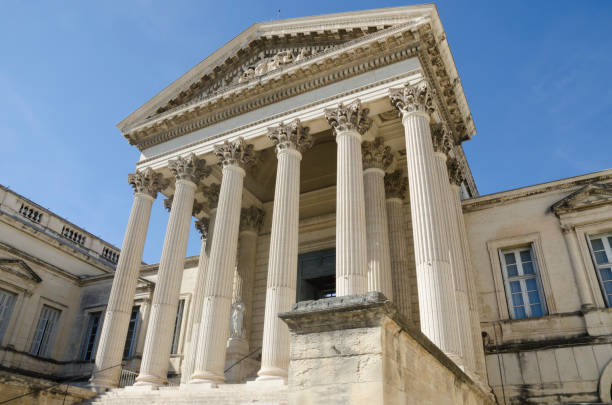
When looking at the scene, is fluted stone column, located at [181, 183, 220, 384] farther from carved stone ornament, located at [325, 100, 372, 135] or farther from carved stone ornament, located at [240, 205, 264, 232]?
carved stone ornament, located at [325, 100, 372, 135]

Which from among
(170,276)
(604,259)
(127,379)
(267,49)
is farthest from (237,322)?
(604,259)

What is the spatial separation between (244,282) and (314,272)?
2857mm

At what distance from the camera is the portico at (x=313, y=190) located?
13109mm

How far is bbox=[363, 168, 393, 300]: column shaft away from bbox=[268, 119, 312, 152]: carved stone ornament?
2411mm

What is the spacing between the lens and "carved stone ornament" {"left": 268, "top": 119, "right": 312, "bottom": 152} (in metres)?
16.1

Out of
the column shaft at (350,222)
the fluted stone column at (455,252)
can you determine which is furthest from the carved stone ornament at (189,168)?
the fluted stone column at (455,252)

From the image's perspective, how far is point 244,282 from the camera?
768 inches

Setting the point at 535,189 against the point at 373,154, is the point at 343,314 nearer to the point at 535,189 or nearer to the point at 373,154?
the point at 373,154

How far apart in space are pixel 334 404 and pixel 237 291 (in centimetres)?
1441

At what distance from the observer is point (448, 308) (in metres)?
11.5

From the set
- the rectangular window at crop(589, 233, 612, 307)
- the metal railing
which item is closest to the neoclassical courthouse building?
the rectangular window at crop(589, 233, 612, 307)

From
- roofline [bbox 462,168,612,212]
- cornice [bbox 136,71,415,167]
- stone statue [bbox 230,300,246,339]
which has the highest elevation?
cornice [bbox 136,71,415,167]

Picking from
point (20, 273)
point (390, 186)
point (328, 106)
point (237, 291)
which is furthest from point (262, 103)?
point (20, 273)

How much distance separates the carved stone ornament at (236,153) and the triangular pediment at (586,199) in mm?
10547
